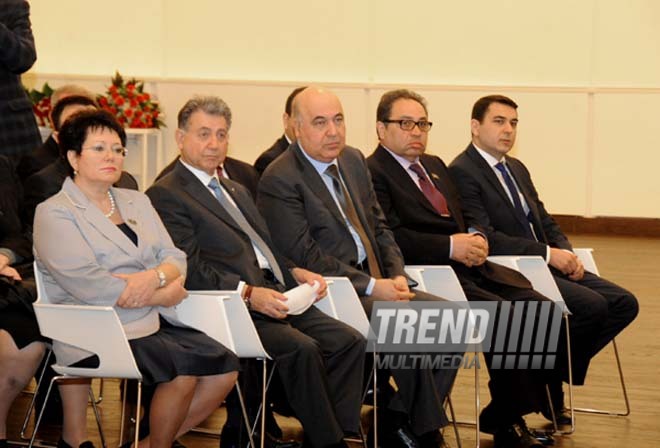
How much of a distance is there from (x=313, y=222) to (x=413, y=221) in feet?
2.23

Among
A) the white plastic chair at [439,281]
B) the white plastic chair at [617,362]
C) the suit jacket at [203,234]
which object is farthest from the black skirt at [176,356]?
the white plastic chair at [617,362]

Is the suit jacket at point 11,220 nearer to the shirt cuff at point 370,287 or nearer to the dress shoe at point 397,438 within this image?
the shirt cuff at point 370,287

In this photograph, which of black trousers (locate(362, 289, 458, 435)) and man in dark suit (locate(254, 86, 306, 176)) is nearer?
black trousers (locate(362, 289, 458, 435))

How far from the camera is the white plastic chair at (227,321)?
4.07 metres

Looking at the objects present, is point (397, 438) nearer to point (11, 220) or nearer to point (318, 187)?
point (318, 187)

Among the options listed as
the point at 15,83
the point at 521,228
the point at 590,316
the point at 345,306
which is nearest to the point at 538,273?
the point at 590,316

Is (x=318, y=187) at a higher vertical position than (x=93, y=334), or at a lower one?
higher

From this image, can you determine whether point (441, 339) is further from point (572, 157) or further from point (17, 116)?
point (572, 157)

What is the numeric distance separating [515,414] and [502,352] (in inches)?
11.6

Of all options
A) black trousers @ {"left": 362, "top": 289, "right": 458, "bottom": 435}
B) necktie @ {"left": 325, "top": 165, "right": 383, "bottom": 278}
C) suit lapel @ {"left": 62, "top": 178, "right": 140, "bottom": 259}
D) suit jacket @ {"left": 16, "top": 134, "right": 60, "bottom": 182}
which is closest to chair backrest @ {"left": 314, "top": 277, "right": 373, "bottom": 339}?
black trousers @ {"left": 362, "top": 289, "right": 458, "bottom": 435}

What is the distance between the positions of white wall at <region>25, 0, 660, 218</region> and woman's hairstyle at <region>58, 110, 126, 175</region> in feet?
23.8

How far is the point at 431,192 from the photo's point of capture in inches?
213

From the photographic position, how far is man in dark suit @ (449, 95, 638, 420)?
5.29 metres

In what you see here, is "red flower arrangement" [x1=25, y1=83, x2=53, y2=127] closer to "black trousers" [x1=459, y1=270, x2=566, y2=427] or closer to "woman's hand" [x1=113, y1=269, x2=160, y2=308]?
"black trousers" [x1=459, y1=270, x2=566, y2=427]
